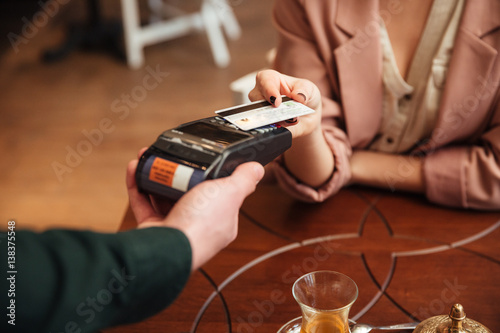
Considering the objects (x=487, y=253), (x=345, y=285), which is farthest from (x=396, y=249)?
(x=345, y=285)

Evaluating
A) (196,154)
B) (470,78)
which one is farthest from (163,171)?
(470,78)

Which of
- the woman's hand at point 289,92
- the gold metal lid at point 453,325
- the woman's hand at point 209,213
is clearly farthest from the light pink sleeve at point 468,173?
the woman's hand at point 209,213

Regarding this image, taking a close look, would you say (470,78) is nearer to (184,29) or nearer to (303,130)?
(303,130)

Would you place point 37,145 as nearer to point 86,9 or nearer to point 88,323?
point 86,9

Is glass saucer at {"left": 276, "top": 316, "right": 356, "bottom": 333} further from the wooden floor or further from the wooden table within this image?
the wooden floor

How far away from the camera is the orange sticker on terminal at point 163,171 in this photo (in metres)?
0.75

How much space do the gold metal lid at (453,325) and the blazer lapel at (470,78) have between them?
0.57 metres

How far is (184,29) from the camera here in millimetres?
3746

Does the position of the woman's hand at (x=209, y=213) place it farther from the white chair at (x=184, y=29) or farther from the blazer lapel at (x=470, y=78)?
the white chair at (x=184, y=29)

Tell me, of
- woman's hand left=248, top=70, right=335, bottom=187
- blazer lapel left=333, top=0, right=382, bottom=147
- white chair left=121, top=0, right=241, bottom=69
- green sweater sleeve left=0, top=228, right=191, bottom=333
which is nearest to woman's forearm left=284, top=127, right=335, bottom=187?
woman's hand left=248, top=70, right=335, bottom=187

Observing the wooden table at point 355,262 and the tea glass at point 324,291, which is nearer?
the tea glass at point 324,291

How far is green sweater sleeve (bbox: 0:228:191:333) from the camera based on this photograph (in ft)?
1.98

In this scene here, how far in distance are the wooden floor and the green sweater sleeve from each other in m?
1.59

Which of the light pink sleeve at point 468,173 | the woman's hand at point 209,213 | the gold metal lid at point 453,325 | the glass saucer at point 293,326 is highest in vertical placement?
the woman's hand at point 209,213
